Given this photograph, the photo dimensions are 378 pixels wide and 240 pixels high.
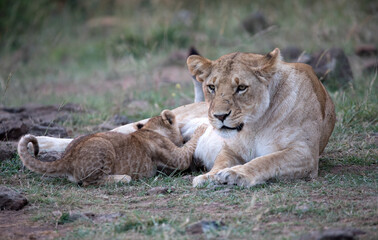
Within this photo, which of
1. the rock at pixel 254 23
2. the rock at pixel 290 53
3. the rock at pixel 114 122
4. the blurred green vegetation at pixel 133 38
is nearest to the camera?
the rock at pixel 114 122

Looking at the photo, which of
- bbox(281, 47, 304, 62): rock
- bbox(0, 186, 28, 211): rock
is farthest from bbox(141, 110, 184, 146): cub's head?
bbox(281, 47, 304, 62): rock

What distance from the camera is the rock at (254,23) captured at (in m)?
10.9

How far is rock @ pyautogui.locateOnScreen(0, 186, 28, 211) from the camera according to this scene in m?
3.48

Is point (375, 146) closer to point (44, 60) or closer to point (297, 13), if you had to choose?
point (297, 13)

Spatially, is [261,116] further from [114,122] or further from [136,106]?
[136,106]

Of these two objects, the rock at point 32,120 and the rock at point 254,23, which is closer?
the rock at point 32,120

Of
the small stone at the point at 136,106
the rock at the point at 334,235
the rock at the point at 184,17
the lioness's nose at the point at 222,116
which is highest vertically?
the rock at the point at 184,17

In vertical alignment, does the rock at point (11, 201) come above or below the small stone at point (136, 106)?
above

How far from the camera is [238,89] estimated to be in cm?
401

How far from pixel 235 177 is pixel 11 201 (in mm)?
1504

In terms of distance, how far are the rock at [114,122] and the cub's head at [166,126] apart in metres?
1.20

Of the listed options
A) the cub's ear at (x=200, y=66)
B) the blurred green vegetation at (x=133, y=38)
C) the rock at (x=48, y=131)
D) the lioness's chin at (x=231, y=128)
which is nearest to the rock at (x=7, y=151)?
the rock at (x=48, y=131)

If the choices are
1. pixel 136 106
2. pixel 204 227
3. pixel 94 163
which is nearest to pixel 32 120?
pixel 136 106

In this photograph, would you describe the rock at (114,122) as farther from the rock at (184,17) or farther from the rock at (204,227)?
the rock at (184,17)
